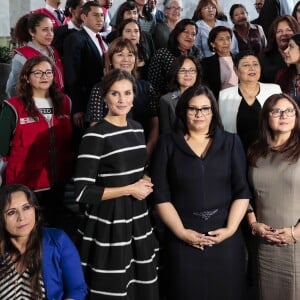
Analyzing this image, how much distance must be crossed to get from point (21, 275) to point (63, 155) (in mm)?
1324

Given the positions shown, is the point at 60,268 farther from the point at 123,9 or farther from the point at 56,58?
the point at 123,9

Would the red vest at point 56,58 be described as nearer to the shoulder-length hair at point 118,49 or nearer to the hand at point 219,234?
the shoulder-length hair at point 118,49

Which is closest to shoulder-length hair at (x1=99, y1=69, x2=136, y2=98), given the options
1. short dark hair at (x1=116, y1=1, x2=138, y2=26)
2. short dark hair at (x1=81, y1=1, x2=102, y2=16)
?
short dark hair at (x1=81, y1=1, x2=102, y2=16)

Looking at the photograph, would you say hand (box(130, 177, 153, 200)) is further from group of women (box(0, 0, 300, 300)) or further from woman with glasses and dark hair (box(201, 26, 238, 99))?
woman with glasses and dark hair (box(201, 26, 238, 99))

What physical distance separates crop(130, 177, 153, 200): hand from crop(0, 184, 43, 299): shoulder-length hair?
60 centimetres

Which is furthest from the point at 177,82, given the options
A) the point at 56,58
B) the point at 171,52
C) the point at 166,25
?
the point at 166,25

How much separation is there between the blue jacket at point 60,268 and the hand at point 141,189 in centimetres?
49

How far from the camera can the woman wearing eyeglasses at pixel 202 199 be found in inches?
123

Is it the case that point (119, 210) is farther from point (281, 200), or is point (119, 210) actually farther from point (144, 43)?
point (144, 43)

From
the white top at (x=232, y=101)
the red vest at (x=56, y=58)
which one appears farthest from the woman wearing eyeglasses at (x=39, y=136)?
the white top at (x=232, y=101)

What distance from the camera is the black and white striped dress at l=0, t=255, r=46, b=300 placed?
274cm

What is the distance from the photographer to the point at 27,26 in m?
4.72

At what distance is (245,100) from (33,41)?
1953mm

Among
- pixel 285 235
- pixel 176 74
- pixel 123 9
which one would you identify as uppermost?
pixel 123 9
